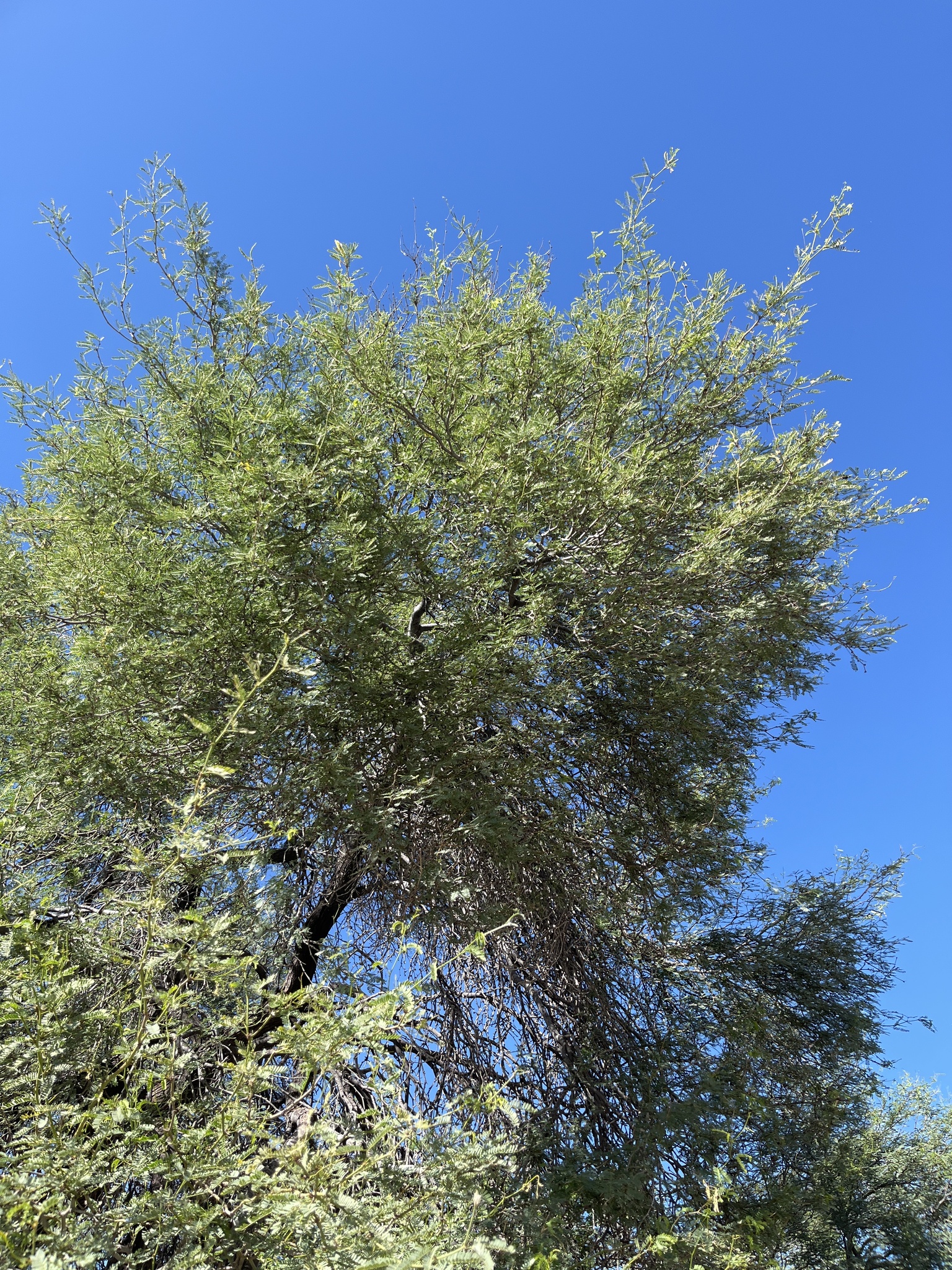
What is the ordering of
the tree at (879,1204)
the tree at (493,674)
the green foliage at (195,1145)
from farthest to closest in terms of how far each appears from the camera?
the tree at (879,1204) → the tree at (493,674) → the green foliage at (195,1145)

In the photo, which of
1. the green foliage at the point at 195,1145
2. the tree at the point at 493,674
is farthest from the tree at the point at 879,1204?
the green foliage at the point at 195,1145

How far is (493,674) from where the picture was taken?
12.7 feet

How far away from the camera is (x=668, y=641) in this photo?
14.8 feet

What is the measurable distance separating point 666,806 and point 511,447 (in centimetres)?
232

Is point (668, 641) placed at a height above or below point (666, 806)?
above

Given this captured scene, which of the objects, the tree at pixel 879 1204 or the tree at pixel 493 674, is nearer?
the tree at pixel 493 674

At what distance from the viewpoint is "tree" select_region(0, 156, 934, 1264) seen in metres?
A: 3.52

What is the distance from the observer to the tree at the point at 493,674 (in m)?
3.52

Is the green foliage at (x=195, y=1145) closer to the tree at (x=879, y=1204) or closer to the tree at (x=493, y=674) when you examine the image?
the tree at (x=493, y=674)

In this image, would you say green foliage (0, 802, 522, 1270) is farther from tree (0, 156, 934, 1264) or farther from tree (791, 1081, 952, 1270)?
tree (791, 1081, 952, 1270)

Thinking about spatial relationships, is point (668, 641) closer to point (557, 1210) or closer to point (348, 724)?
point (348, 724)

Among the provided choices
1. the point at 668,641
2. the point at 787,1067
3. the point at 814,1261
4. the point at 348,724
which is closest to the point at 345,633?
the point at 348,724

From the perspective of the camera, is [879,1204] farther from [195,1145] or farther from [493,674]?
[195,1145]

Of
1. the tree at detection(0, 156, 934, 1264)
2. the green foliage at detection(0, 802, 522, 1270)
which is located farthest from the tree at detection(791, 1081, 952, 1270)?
the green foliage at detection(0, 802, 522, 1270)
